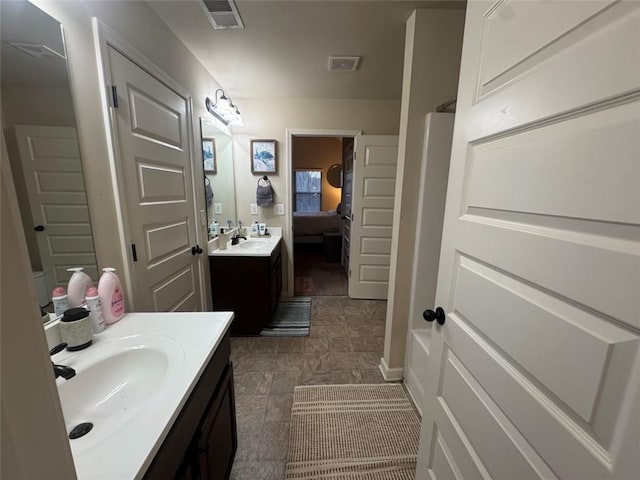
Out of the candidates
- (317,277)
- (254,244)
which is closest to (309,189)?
(317,277)

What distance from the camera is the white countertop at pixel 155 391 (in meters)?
0.57

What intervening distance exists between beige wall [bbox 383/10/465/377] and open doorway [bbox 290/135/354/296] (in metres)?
1.69

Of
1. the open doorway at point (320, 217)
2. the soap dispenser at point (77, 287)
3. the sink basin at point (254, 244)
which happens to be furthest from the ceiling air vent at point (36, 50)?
the open doorway at point (320, 217)

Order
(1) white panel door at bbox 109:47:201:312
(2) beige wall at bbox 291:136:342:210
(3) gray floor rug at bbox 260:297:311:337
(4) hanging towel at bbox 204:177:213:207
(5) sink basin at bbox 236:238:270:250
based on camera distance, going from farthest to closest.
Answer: (2) beige wall at bbox 291:136:342:210 → (5) sink basin at bbox 236:238:270:250 → (3) gray floor rug at bbox 260:297:311:337 → (4) hanging towel at bbox 204:177:213:207 → (1) white panel door at bbox 109:47:201:312

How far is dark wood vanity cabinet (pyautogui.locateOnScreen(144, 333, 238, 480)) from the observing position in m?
0.70

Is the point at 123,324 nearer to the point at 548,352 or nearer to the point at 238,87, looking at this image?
the point at 548,352

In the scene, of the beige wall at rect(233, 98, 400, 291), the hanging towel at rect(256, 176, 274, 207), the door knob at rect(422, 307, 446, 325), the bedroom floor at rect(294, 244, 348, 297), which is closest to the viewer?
the door knob at rect(422, 307, 446, 325)

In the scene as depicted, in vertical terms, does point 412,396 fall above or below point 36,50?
below

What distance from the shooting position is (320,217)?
5.61 metres

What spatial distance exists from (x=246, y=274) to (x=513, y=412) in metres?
2.16

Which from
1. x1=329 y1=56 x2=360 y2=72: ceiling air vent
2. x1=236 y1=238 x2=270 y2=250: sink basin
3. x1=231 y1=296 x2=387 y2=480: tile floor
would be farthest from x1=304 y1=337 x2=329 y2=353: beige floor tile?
Answer: x1=329 y1=56 x2=360 y2=72: ceiling air vent

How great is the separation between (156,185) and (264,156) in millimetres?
1703

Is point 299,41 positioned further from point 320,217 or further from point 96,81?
point 320,217

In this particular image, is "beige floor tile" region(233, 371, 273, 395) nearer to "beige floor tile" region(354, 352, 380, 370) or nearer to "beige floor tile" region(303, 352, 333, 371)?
"beige floor tile" region(303, 352, 333, 371)
